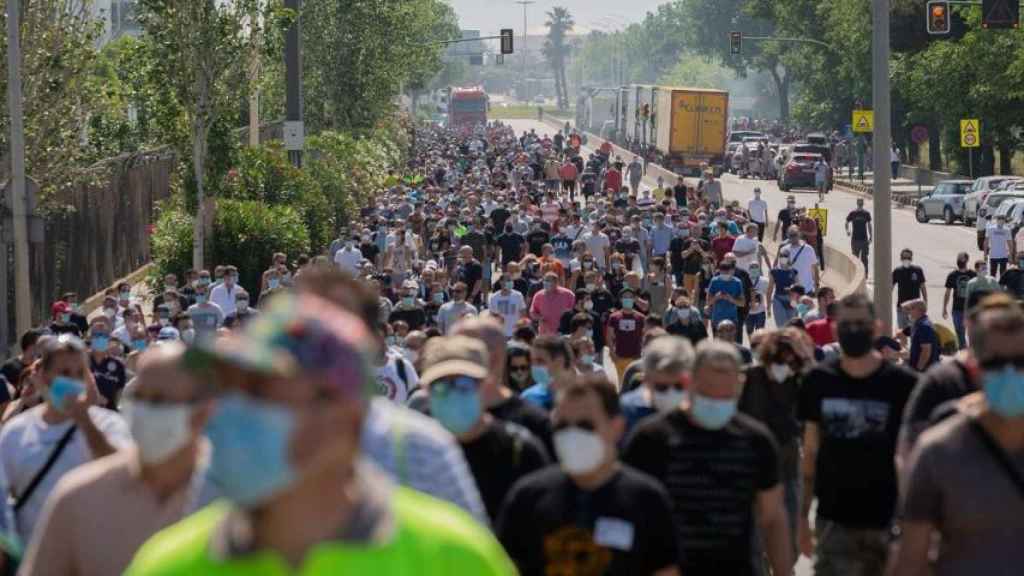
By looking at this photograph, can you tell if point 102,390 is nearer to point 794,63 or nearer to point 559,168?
point 559,168

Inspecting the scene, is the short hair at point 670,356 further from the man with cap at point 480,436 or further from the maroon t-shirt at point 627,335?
the maroon t-shirt at point 627,335

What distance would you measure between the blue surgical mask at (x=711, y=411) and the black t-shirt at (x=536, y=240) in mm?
25094

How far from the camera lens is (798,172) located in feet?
249

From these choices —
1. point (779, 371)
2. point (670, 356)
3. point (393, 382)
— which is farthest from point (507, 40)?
point (670, 356)

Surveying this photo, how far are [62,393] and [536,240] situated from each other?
2512 centimetres

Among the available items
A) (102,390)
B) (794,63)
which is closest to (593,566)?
(102,390)

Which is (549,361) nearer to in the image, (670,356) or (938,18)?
(670,356)

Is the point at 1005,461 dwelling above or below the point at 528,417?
above

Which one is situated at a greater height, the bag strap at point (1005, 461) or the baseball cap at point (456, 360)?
the baseball cap at point (456, 360)

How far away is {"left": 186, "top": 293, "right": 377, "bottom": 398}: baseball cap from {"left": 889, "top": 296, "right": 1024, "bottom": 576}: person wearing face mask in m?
3.39

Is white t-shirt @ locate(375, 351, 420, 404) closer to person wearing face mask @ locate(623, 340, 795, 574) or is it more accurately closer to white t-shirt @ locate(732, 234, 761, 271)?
person wearing face mask @ locate(623, 340, 795, 574)

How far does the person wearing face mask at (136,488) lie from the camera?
562cm

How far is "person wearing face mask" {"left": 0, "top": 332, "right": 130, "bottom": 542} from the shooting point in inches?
296

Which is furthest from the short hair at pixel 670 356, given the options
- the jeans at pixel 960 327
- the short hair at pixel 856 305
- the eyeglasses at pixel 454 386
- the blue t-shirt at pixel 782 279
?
the jeans at pixel 960 327
